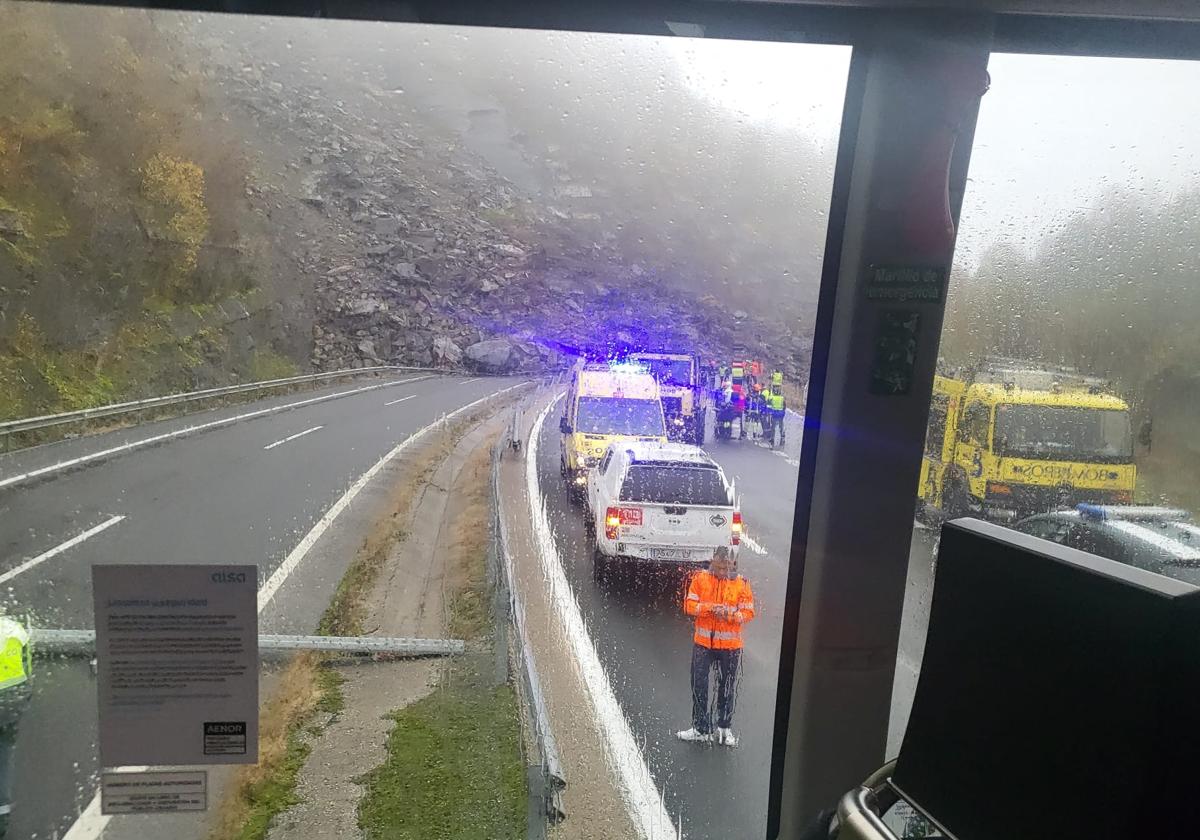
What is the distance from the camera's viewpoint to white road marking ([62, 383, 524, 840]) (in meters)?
2.10

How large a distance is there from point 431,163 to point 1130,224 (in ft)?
6.88

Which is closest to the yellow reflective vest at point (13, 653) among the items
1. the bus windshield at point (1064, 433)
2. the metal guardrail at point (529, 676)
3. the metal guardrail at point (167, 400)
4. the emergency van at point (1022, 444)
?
the metal guardrail at point (167, 400)

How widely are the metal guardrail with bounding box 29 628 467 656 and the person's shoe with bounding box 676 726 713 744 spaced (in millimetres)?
761

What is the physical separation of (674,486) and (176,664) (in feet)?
5.18

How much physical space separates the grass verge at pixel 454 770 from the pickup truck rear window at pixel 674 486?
753 mm

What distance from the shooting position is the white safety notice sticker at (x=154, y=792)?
2.14m

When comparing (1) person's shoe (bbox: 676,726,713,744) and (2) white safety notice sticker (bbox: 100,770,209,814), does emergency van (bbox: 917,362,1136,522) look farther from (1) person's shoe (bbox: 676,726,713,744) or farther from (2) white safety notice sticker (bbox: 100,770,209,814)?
(2) white safety notice sticker (bbox: 100,770,209,814)

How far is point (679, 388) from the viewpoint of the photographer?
8.43ft

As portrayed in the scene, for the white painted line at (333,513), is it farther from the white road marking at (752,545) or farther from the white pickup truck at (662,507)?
the white road marking at (752,545)

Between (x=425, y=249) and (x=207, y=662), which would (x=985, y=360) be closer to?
(x=425, y=249)

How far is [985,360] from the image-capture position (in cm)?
250

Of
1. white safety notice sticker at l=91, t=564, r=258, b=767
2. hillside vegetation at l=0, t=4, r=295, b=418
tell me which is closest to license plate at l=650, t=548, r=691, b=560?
white safety notice sticker at l=91, t=564, r=258, b=767

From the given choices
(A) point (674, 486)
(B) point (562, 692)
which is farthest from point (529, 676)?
(A) point (674, 486)

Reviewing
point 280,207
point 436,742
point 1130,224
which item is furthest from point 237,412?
point 1130,224
